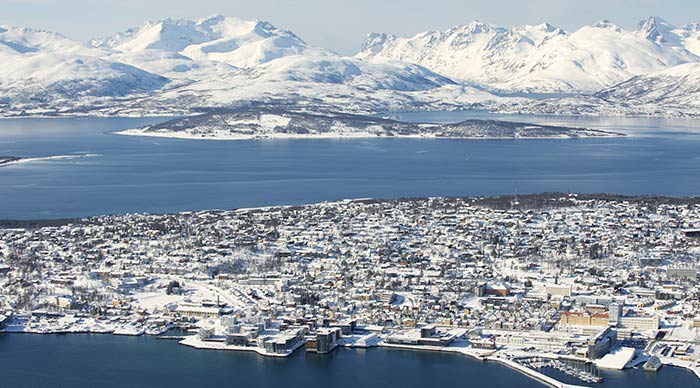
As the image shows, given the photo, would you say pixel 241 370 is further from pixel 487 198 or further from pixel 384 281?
pixel 487 198

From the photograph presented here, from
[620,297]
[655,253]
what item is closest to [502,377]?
[620,297]

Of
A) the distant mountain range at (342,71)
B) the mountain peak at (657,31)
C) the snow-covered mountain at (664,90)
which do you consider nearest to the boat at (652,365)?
the distant mountain range at (342,71)

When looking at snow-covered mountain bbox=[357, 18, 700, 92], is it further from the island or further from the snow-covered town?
the snow-covered town

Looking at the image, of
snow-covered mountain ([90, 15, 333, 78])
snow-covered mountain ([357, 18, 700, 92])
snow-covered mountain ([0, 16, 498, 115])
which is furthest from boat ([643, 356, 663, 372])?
snow-covered mountain ([357, 18, 700, 92])

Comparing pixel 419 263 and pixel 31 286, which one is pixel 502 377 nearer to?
pixel 419 263

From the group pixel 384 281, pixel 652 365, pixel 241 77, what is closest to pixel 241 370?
pixel 384 281

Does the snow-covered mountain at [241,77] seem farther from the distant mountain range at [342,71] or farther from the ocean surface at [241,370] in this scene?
the ocean surface at [241,370]
